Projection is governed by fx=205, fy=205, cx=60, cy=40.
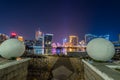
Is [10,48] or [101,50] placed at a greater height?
[10,48]

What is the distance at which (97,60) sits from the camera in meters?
12.6

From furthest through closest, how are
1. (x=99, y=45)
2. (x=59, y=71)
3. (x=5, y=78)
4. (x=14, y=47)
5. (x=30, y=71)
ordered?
(x=59, y=71) < (x=30, y=71) < (x=14, y=47) < (x=99, y=45) < (x=5, y=78)

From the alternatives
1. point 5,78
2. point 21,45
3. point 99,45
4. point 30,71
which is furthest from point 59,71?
point 5,78

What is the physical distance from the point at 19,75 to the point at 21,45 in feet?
7.77

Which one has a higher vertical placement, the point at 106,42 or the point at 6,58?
the point at 106,42

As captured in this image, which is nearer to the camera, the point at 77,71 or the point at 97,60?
the point at 97,60

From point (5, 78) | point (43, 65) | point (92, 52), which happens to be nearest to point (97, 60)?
point (92, 52)

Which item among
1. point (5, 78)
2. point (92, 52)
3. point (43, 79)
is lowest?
point (43, 79)

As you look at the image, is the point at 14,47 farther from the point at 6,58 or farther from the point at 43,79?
the point at 43,79

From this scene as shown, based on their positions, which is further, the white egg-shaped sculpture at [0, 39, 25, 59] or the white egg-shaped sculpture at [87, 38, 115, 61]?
the white egg-shaped sculpture at [0, 39, 25, 59]

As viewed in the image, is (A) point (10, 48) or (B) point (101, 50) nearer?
(B) point (101, 50)

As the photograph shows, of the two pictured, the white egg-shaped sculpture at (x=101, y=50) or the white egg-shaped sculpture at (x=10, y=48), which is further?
the white egg-shaped sculpture at (x=10, y=48)

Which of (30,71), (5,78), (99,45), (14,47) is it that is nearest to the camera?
(5,78)

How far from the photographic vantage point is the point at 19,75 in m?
12.1
